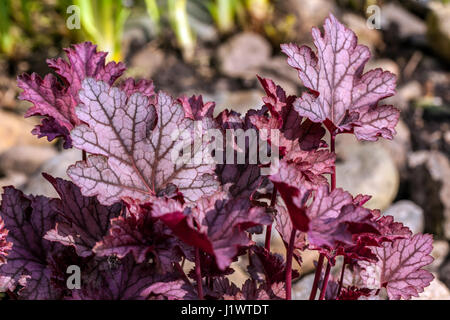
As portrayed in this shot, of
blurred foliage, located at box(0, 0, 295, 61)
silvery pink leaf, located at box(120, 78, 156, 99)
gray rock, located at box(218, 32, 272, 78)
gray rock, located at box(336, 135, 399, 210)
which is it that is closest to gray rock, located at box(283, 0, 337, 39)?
blurred foliage, located at box(0, 0, 295, 61)

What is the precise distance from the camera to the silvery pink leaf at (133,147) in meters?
0.86

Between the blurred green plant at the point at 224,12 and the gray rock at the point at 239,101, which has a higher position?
the blurred green plant at the point at 224,12

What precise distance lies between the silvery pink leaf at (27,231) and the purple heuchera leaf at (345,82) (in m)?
0.56

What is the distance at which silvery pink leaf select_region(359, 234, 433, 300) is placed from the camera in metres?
1.00

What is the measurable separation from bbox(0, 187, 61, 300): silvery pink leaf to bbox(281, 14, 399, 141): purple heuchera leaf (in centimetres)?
56

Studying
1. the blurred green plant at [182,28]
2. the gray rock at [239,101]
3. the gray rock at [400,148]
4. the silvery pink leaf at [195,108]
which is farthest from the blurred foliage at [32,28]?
the silvery pink leaf at [195,108]

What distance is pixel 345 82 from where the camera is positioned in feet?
3.32

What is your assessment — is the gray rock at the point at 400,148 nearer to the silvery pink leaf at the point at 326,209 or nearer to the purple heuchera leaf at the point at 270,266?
the purple heuchera leaf at the point at 270,266

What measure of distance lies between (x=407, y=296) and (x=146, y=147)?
0.56 meters

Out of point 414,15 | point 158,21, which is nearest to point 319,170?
point 158,21

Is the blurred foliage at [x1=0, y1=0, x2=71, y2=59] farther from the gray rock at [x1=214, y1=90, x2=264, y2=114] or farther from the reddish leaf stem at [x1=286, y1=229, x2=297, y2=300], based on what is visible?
the reddish leaf stem at [x1=286, y1=229, x2=297, y2=300]
